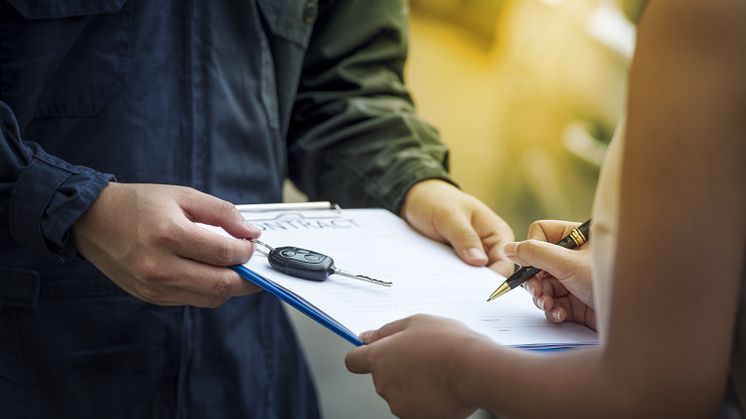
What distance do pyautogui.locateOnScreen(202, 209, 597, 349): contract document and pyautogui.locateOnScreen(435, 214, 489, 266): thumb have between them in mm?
10

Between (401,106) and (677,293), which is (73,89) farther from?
(677,293)

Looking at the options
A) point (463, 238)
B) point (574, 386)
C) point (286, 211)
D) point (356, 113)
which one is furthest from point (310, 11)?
point (574, 386)

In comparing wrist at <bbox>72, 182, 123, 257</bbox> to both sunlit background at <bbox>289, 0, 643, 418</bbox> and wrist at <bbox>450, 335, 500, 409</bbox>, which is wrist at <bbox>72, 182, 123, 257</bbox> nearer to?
wrist at <bbox>450, 335, 500, 409</bbox>

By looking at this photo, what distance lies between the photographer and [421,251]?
1.00 metres

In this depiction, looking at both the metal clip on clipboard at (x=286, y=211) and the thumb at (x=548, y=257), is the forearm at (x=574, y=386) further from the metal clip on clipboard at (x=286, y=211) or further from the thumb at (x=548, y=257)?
the metal clip on clipboard at (x=286, y=211)

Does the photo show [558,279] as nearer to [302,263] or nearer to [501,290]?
Answer: [501,290]

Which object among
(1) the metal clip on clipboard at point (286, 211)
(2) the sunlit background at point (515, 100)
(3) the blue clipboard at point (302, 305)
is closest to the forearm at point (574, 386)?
(3) the blue clipboard at point (302, 305)

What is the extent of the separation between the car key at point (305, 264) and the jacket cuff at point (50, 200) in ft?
0.76

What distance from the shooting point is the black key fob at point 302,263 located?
82 cm

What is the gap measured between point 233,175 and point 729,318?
0.76 meters

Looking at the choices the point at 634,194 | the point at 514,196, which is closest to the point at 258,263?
the point at 634,194

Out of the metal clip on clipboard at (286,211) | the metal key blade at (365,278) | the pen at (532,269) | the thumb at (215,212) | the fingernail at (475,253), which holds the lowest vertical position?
the metal clip on clipboard at (286,211)

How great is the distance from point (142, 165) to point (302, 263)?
349 mm

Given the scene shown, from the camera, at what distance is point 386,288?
0.84 meters
